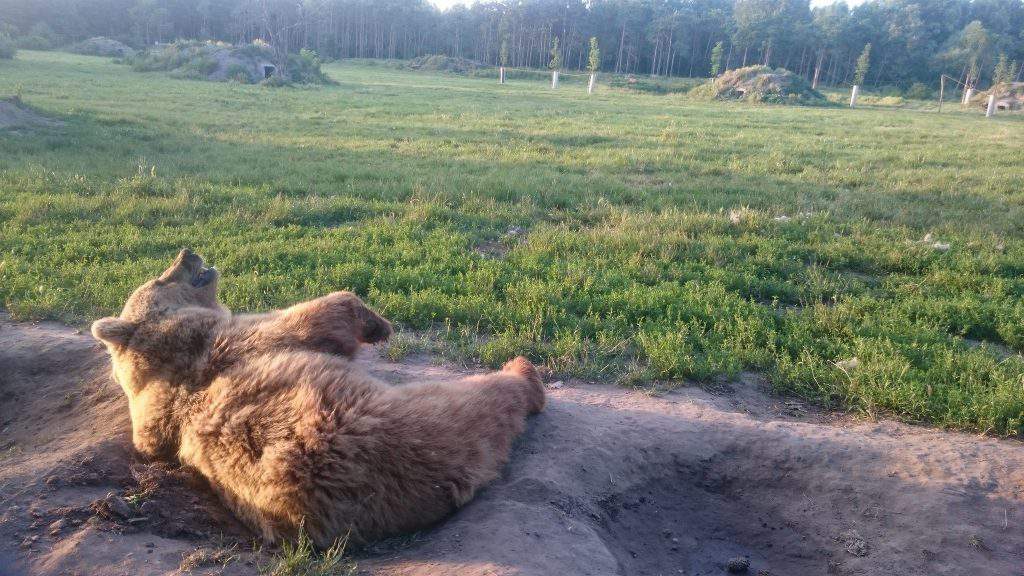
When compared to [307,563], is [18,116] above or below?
above

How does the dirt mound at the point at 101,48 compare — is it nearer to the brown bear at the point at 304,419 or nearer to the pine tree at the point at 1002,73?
the brown bear at the point at 304,419

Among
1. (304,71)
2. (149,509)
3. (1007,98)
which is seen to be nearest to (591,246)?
(149,509)

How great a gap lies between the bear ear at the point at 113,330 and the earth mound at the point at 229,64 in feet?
115

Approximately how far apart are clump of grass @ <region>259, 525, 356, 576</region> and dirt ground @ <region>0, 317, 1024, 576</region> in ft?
0.39

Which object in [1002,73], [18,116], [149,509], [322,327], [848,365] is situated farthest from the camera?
[1002,73]

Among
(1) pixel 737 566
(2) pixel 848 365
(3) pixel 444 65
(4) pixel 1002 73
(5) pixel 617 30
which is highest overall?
(5) pixel 617 30

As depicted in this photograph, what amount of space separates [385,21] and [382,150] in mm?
82302

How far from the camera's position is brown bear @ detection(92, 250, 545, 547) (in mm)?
3041

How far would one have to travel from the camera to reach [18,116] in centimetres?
1549

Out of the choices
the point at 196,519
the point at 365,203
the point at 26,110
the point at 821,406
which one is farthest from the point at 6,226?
the point at 26,110

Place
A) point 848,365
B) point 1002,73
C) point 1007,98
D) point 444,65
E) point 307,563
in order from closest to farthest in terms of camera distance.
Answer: point 307,563
point 848,365
point 1007,98
point 1002,73
point 444,65

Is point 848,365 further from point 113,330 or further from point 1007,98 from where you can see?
point 1007,98

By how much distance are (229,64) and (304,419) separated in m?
40.3

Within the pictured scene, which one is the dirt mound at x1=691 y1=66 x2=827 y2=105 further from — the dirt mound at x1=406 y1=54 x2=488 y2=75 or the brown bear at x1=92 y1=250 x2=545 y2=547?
the brown bear at x1=92 y1=250 x2=545 y2=547
